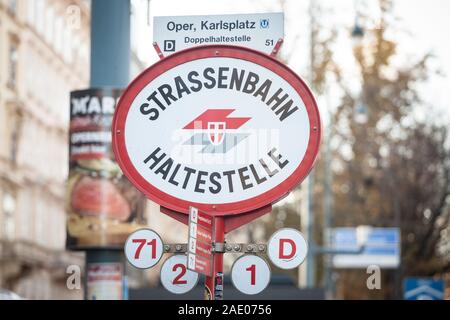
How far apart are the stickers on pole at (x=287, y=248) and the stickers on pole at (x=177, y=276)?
1.38 feet

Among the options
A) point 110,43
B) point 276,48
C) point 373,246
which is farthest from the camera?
point 373,246

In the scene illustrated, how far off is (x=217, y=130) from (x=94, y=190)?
607cm

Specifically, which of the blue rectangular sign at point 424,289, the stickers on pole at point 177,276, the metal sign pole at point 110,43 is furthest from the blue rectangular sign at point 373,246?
the stickers on pole at point 177,276

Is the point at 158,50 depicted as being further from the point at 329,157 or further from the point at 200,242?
the point at 329,157

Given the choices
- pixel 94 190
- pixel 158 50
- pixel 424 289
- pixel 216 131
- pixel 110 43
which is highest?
pixel 110 43

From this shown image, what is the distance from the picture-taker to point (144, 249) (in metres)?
6.00

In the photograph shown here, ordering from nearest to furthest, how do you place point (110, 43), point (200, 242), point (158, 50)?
point (200, 242), point (158, 50), point (110, 43)

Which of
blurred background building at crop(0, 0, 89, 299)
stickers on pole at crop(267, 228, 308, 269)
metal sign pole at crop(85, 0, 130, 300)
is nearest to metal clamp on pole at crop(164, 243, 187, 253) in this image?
stickers on pole at crop(267, 228, 308, 269)

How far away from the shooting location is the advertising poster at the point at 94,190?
11.7m

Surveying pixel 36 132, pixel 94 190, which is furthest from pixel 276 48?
pixel 36 132

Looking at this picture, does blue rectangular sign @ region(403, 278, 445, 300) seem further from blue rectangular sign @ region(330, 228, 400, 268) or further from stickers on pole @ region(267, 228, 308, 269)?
blue rectangular sign @ region(330, 228, 400, 268)

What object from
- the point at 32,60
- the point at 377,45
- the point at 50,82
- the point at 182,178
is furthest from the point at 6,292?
the point at 50,82

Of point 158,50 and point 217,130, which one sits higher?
point 158,50

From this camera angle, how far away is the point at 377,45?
36.6 m
